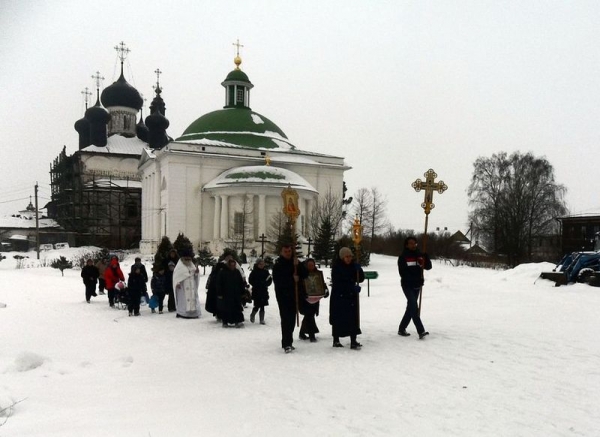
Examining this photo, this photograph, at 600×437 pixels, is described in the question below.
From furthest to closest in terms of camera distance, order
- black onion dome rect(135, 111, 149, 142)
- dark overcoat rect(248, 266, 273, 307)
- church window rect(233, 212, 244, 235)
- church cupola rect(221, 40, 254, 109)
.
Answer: black onion dome rect(135, 111, 149, 142) → church cupola rect(221, 40, 254, 109) → church window rect(233, 212, 244, 235) → dark overcoat rect(248, 266, 273, 307)

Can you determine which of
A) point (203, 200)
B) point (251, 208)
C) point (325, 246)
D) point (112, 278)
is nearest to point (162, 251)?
point (112, 278)

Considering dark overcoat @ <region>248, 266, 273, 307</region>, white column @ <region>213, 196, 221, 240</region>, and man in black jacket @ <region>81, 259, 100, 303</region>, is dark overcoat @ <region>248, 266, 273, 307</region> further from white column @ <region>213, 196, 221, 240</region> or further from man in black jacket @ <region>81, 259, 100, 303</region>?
white column @ <region>213, 196, 221, 240</region>

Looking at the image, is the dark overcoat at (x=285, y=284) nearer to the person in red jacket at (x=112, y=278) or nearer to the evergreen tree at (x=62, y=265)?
the person in red jacket at (x=112, y=278)

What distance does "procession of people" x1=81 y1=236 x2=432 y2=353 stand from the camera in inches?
310

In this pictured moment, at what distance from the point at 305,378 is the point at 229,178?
113 ft

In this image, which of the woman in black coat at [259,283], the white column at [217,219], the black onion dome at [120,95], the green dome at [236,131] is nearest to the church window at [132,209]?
the green dome at [236,131]

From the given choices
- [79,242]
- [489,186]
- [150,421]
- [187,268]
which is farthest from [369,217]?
[150,421]

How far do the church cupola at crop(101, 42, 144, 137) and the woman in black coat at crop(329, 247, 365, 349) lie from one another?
59.2 m

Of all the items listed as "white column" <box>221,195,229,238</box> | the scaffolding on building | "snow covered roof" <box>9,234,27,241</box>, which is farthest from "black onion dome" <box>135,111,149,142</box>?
"white column" <box>221,195,229,238</box>

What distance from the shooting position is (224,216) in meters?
39.5

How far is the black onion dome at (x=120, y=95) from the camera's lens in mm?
60844

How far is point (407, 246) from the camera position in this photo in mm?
8320

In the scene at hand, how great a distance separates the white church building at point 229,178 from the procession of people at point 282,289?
23.0m

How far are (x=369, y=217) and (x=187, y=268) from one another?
43.3 m
